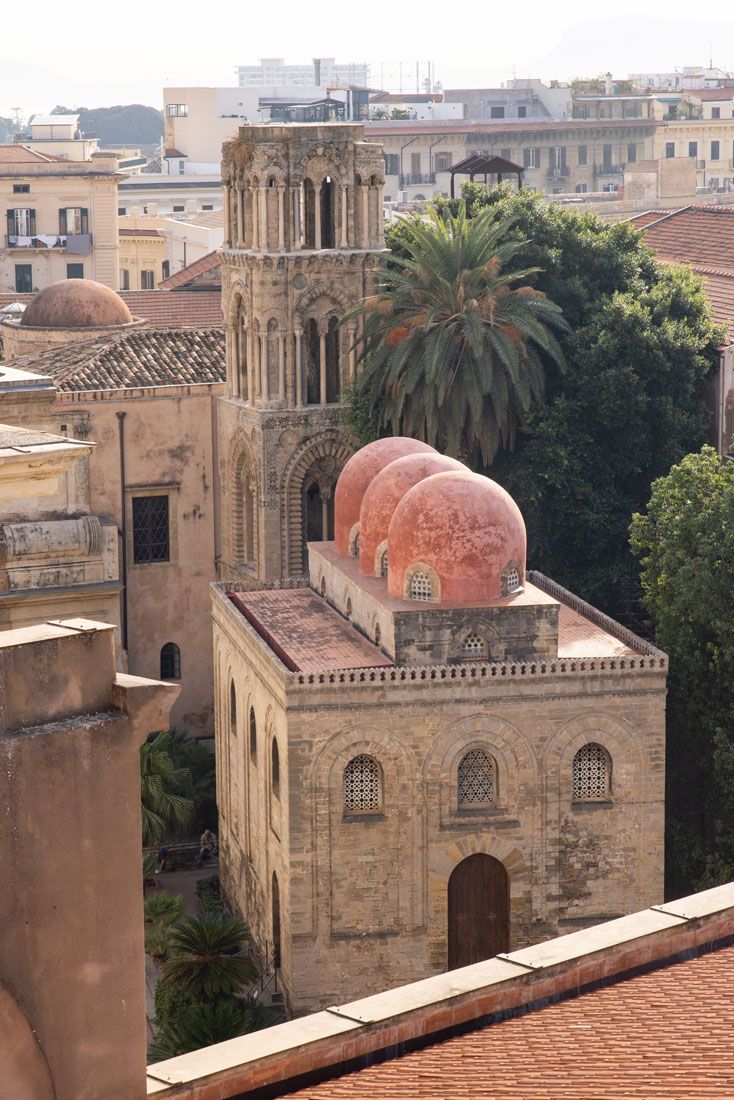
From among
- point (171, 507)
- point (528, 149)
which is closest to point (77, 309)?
point (171, 507)

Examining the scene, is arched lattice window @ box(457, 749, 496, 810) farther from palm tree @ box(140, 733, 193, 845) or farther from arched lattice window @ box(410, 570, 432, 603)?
palm tree @ box(140, 733, 193, 845)

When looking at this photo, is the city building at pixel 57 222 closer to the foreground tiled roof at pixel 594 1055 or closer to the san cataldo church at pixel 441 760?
the san cataldo church at pixel 441 760

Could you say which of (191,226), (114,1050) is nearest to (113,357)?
(114,1050)

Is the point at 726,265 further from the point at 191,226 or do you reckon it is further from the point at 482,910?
the point at 191,226

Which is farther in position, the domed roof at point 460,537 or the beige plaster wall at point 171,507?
the beige plaster wall at point 171,507

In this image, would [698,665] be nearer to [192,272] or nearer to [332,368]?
[332,368]

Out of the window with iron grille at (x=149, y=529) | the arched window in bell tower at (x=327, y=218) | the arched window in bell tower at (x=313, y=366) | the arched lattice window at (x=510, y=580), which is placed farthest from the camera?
the window with iron grille at (x=149, y=529)

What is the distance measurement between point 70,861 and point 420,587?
24699 mm

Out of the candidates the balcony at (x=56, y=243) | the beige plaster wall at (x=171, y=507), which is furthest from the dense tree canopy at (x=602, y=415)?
the balcony at (x=56, y=243)

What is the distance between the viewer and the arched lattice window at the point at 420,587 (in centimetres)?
3466

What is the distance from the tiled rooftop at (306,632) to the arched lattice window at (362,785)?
167cm

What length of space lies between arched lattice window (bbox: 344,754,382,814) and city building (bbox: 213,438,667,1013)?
24 mm

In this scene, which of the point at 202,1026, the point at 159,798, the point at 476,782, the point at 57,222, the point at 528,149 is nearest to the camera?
the point at 202,1026

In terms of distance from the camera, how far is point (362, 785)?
34.3 m
